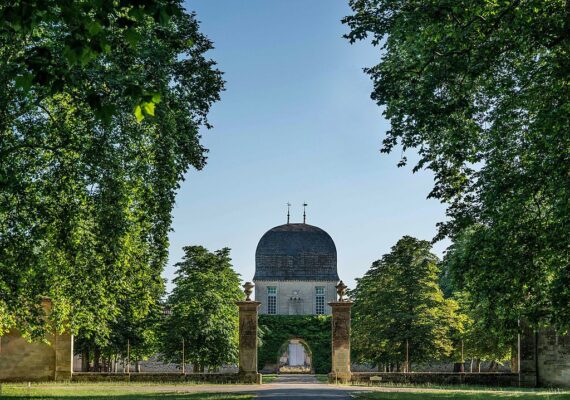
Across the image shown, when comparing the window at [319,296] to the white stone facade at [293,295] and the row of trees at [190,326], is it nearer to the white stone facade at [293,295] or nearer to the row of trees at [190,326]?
the white stone facade at [293,295]

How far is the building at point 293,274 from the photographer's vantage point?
63562 millimetres

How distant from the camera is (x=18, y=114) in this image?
15172 millimetres

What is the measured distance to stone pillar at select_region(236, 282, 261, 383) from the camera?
27828mm

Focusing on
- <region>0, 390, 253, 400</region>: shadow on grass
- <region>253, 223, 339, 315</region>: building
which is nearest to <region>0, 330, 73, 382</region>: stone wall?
<region>0, 390, 253, 400</region>: shadow on grass

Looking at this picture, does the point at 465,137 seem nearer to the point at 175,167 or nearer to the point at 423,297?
the point at 175,167

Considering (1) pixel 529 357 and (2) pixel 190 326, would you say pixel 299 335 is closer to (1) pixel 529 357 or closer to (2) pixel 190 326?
(2) pixel 190 326

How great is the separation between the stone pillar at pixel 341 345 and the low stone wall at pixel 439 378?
0.31 meters

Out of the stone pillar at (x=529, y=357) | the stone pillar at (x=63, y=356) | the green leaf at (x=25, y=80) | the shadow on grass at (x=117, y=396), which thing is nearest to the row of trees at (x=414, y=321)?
the stone pillar at (x=529, y=357)

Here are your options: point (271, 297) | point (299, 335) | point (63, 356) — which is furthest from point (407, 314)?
point (271, 297)

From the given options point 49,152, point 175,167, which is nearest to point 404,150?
point 175,167

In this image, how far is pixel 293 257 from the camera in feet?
210

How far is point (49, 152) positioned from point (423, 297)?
26.4 metres

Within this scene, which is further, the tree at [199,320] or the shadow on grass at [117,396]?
the tree at [199,320]

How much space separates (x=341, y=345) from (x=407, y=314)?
9.75 meters
